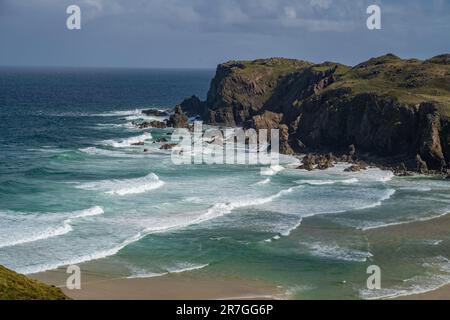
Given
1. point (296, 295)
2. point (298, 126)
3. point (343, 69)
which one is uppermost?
point (343, 69)

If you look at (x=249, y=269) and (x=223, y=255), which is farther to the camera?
(x=223, y=255)

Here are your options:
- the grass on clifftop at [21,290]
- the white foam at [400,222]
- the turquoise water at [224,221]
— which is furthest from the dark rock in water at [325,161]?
the grass on clifftop at [21,290]

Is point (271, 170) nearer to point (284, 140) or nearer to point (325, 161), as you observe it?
point (325, 161)

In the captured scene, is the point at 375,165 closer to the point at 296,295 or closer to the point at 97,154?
the point at 97,154

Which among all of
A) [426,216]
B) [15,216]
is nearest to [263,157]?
[426,216]

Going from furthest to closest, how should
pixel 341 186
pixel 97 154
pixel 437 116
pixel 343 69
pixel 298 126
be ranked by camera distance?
pixel 343 69
pixel 298 126
pixel 97 154
pixel 437 116
pixel 341 186

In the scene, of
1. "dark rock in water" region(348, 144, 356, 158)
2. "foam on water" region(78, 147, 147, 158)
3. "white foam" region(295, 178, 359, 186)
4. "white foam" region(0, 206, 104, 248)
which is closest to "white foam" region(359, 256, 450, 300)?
"white foam" region(0, 206, 104, 248)

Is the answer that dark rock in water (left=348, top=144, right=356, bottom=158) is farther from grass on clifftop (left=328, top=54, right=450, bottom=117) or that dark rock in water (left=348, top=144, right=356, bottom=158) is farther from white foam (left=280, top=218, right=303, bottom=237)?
white foam (left=280, top=218, right=303, bottom=237)
